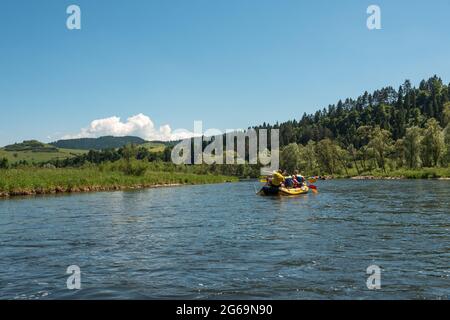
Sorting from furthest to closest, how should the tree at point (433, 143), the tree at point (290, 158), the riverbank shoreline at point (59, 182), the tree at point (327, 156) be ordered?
the tree at point (290, 158), the tree at point (327, 156), the tree at point (433, 143), the riverbank shoreline at point (59, 182)

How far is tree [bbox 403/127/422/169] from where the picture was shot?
90.0 m

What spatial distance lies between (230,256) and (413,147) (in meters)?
86.6

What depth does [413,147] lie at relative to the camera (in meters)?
91.1

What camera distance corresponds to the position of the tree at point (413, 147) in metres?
90.0

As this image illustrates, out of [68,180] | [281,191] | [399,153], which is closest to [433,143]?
[399,153]

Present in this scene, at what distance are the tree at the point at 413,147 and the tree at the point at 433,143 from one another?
5.08 ft

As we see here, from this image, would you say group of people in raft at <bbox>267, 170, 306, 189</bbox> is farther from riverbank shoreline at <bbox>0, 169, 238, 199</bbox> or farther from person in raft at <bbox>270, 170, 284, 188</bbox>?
riverbank shoreline at <bbox>0, 169, 238, 199</bbox>

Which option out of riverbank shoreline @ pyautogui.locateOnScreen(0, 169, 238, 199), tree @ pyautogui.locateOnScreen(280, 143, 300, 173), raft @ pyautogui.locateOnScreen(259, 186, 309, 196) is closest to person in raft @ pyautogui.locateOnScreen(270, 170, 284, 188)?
raft @ pyautogui.locateOnScreen(259, 186, 309, 196)

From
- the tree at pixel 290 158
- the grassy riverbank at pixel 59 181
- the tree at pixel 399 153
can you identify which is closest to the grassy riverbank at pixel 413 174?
the tree at pixel 399 153

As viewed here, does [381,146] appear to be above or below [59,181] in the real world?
above

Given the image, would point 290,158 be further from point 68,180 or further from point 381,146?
point 68,180

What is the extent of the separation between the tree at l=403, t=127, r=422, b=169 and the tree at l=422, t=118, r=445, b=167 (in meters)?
1.55

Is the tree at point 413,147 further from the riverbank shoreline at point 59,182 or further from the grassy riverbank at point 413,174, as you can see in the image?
the riverbank shoreline at point 59,182

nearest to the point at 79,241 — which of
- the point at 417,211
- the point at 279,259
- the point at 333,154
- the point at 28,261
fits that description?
the point at 28,261
